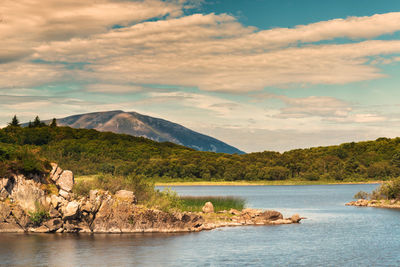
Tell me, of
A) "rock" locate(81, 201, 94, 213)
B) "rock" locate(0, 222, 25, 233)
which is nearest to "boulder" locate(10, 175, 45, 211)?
"rock" locate(0, 222, 25, 233)

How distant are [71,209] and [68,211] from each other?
0.46 meters

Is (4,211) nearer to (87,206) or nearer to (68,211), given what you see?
(68,211)

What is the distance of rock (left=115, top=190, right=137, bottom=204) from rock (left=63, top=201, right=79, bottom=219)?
4257 millimetres

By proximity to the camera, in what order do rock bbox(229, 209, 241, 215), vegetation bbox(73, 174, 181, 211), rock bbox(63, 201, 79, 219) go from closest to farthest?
rock bbox(63, 201, 79, 219)
vegetation bbox(73, 174, 181, 211)
rock bbox(229, 209, 241, 215)

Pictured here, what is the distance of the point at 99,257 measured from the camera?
122ft

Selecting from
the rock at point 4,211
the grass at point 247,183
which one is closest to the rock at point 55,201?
the rock at point 4,211

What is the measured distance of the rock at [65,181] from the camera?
1992 inches

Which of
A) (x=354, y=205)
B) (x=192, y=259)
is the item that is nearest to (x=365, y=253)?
(x=192, y=259)

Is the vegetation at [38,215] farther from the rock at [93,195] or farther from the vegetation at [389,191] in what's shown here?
the vegetation at [389,191]

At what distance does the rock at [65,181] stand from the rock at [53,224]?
3398mm

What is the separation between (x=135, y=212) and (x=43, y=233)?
29.0 ft

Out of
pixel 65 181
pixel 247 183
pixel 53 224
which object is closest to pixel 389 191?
pixel 65 181

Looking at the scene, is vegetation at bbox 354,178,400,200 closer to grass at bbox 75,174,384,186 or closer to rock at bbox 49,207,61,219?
rock at bbox 49,207,61,219

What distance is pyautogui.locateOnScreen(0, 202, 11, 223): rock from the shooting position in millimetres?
47719
